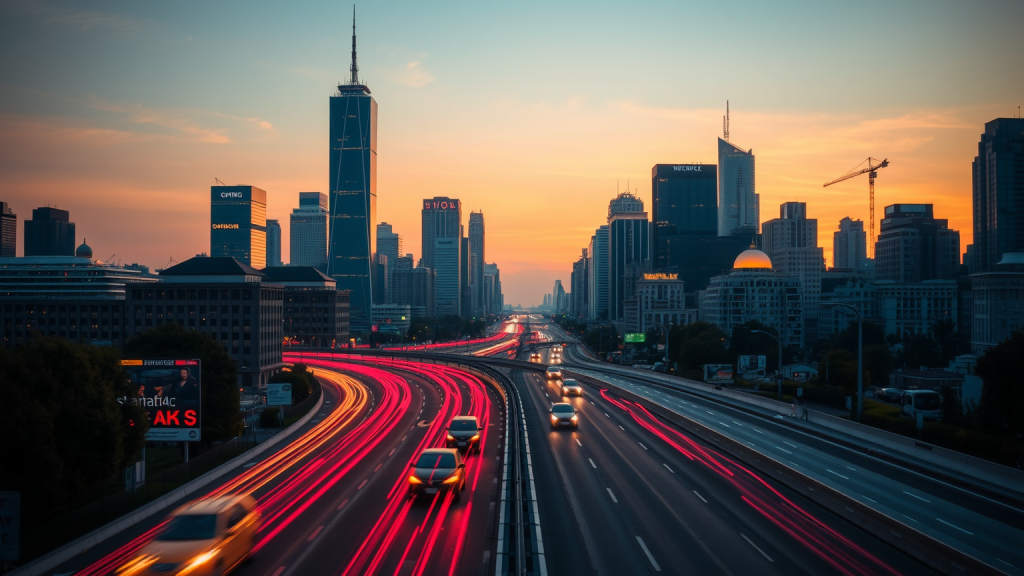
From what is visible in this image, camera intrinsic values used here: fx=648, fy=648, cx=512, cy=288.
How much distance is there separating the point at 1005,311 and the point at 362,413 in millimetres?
129652

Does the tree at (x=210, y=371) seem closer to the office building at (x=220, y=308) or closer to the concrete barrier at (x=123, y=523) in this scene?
the concrete barrier at (x=123, y=523)

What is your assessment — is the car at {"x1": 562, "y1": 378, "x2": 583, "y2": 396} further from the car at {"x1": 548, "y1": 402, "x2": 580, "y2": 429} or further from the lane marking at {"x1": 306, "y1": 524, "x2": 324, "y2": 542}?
the lane marking at {"x1": 306, "y1": 524, "x2": 324, "y2": 542}

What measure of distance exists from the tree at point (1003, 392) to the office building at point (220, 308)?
98.4 meters

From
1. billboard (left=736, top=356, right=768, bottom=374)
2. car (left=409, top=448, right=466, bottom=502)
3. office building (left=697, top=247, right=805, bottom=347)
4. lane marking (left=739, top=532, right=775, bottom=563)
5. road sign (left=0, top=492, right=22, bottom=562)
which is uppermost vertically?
office building (left=697, top=247, right=805, bottom=347)

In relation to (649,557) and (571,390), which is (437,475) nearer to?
(649,557)

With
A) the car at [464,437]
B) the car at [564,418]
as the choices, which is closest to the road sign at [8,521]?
the car at [464,437]

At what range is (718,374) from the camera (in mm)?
74625

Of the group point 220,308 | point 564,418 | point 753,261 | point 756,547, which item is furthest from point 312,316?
point 756,547

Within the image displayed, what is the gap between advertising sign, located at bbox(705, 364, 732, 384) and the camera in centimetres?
7425

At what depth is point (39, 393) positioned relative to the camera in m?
23.8

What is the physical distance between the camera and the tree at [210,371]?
39094mm

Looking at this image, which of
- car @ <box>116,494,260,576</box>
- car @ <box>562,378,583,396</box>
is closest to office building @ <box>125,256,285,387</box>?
car @ <box>562,378,583,396</box>

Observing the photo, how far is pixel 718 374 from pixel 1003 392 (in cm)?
4098

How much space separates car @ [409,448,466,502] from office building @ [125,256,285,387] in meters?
90.6
